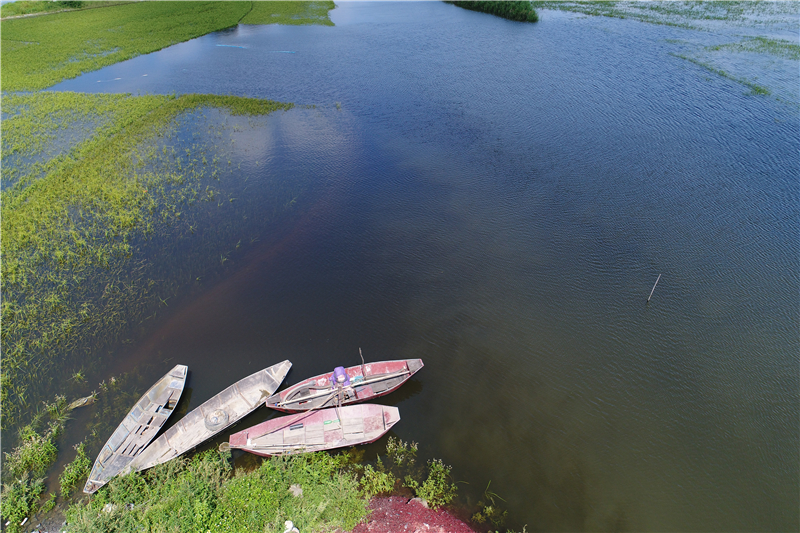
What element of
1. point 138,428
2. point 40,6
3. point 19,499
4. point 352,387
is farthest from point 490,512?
point 40,6

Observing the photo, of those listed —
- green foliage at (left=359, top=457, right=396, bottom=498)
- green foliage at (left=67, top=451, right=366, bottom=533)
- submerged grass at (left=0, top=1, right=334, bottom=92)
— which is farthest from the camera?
submerged grass at (left=0, top=1, right=334, bottom=92)

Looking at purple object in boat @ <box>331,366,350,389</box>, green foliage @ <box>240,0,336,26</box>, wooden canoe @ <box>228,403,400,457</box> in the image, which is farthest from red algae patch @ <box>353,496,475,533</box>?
green foliage @ <box>240,0,336,26</box>

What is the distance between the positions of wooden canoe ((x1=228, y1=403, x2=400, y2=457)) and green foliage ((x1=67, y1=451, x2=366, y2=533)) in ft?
1.96

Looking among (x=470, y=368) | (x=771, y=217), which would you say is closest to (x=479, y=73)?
(x=771, y=217)

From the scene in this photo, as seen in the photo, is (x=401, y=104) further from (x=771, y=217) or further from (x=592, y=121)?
(x=771, y=217)

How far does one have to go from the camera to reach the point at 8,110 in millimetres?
46938

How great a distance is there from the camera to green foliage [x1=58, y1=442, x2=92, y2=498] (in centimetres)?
1745

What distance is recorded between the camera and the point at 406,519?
54.6 ft

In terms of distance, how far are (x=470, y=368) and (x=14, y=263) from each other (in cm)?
2951

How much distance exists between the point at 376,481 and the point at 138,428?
11.0m

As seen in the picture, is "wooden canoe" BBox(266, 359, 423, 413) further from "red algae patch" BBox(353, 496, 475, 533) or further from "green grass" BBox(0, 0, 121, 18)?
"green grass" BBox(0, 0, 121, 18)

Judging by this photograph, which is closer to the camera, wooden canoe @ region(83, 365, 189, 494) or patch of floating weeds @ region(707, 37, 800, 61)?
wooden canoe @ region(83, 365, 189, 494)

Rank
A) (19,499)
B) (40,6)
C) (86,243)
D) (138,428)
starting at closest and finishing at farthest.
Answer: (19,499)
(138,428)
(86,243)
(40,6)

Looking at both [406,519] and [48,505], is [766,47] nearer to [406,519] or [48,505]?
[406,519]
